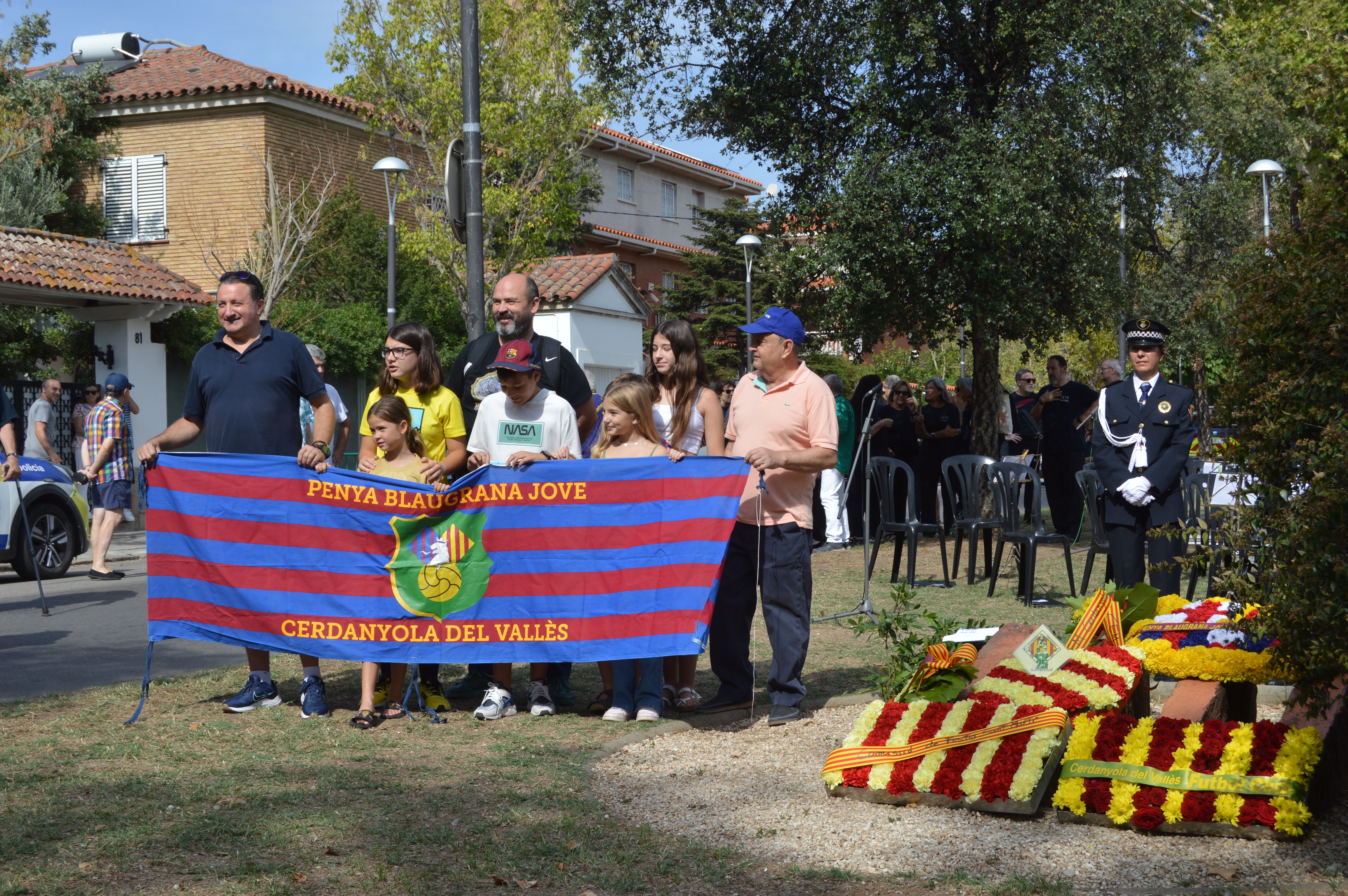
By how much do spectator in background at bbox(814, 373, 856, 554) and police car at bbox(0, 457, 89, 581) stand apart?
8.70m

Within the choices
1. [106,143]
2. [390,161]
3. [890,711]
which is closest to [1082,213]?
[890,711]

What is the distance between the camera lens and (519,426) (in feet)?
21.2

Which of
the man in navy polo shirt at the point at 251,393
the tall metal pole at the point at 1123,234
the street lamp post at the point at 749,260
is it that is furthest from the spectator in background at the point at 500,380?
the street lamp post at the point at 749,260

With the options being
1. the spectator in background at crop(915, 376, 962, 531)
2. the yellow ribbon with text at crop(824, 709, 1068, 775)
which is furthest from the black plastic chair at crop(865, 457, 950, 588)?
the yellow ribbon with text at crop(824, 709, 1068, 775)

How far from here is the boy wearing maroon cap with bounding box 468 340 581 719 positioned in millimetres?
6367

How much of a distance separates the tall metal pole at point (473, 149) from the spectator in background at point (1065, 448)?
8.48 m

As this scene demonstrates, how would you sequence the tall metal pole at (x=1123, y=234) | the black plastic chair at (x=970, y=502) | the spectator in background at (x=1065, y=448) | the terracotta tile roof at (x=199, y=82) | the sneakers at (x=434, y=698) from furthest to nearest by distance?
1. the terracotta tile roof at (x=199, y=82)
2. the tall metal pole at (x=1123, y=234)
3. the spectator in background at (x=1065, y=448)
4. the black plastic chair at (x=970, y=502)
5. the sneakers at (x=434, y=698)

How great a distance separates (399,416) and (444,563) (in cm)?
→ 80

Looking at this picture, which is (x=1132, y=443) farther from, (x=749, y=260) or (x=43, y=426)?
(x=749, y=260)

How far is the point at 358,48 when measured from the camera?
26000mm

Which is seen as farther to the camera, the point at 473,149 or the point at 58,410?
the point at 58,410

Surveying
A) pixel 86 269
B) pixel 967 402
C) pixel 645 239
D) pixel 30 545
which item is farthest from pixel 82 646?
pixel 645 239

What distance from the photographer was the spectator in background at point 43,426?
15.0 metres

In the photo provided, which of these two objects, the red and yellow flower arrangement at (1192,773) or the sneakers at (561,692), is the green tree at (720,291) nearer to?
the sneakers at (561,692)
